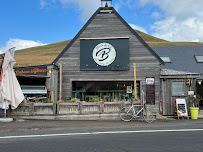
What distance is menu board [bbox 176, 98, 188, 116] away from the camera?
16016mm


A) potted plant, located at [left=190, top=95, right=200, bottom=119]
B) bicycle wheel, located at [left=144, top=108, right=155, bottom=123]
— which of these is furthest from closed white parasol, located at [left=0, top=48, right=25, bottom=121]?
potted plant, located at [left=190, top=95, right=200, bottom=119]

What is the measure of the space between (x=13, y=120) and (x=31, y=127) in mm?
2648

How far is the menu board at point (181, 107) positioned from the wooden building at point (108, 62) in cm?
170

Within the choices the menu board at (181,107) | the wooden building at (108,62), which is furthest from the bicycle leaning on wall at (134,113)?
the wooden building at (108,62)

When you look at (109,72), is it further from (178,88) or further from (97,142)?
(97,142)

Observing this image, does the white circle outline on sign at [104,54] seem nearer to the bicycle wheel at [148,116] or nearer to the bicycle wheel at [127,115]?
the bicycle wheel at [127,115]

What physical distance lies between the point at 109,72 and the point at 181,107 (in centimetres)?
562

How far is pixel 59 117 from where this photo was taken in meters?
13.2

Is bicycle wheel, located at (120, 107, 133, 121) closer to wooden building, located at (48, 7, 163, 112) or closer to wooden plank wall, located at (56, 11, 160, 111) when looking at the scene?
wooden building, located at (48, 7, 163, 112)

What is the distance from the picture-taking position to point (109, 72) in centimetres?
1811

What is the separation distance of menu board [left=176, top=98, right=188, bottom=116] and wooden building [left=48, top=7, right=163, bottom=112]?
5.58ft

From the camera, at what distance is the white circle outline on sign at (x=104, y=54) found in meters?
18.1

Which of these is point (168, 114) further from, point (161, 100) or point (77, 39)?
point (77, 39)

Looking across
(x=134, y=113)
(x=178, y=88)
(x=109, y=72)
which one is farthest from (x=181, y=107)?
(x=109, y=72)
